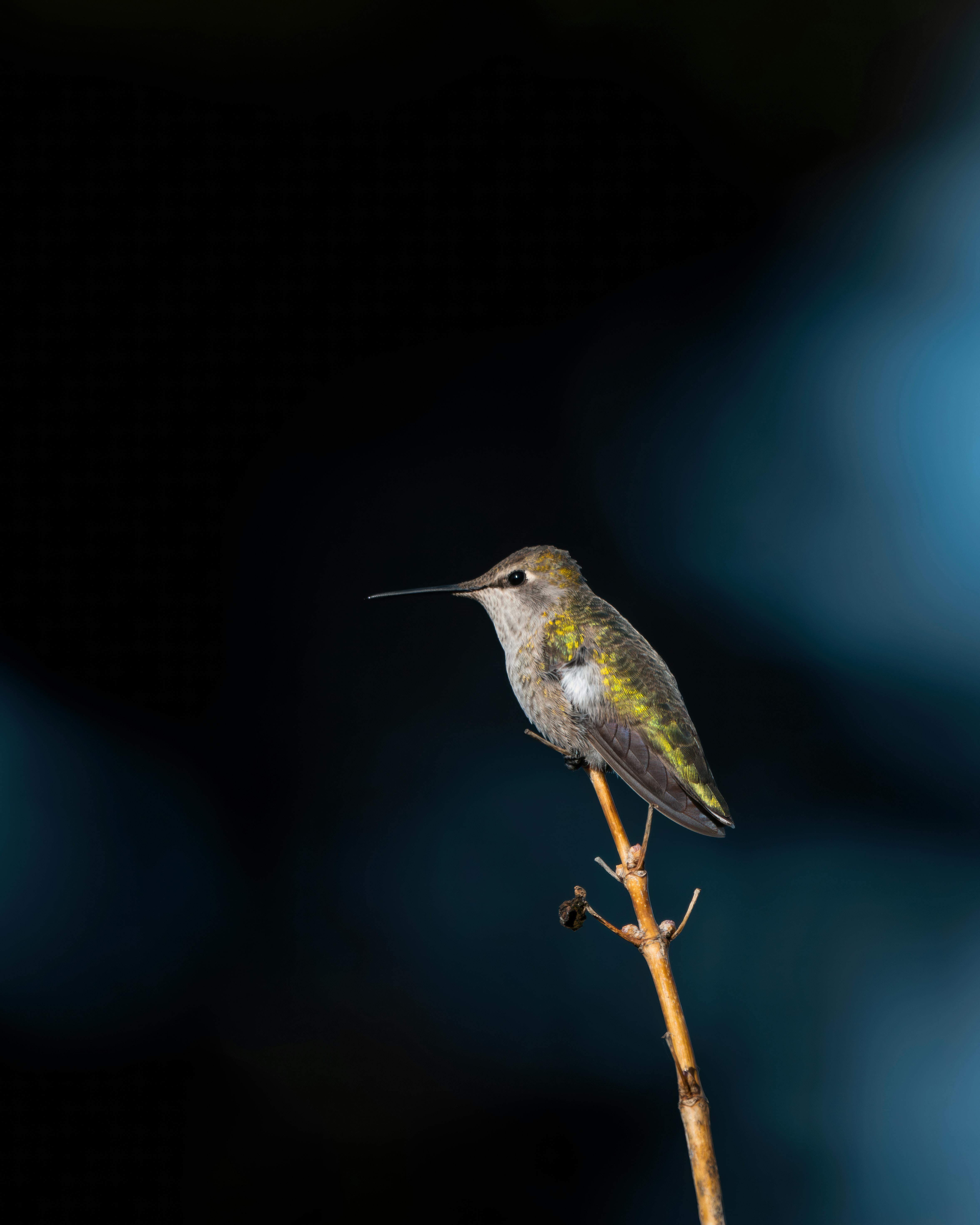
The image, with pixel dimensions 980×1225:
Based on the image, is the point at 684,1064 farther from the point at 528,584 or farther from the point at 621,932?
the point at 528,584

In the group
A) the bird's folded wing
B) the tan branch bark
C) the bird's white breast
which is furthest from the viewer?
the bird's white breast

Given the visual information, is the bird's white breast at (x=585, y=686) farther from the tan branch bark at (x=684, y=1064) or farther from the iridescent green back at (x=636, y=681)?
the tan branch bark at (x=684, y=1064)

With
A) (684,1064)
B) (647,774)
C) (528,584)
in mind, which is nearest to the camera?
(684,1064)

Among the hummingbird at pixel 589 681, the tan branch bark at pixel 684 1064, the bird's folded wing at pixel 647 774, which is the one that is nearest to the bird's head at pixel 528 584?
the hummingbird at pixel 589 681

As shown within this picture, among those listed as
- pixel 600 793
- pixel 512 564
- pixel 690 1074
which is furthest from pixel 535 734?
pixel 690 1074

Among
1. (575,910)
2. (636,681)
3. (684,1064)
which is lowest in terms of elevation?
(684,1064)

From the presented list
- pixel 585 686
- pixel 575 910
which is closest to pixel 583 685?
pixel 585 686

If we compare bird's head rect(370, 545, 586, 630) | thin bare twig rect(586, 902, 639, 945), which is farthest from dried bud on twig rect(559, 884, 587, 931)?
bird's head rect(370, 545, 586, 630)

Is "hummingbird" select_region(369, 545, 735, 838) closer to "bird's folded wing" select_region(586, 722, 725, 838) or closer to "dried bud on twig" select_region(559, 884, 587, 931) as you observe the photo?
"bird's folded wing" select_region(586, 722, 725, 838)
